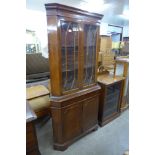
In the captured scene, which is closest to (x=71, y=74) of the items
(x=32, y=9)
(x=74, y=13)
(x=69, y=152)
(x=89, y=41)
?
(x=89, y=41)

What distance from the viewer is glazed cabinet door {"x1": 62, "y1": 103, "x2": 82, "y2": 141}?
1906 millimetres

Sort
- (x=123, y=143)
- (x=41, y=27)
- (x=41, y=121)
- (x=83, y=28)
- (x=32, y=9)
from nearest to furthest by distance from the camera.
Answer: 1. (x=83, y=28)
2. (x=123, y=143)
3. (x=41, y=121)
4. (x=32, y=9)
5. (x=41, y=27)

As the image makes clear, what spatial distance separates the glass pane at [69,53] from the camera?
1.70 metres

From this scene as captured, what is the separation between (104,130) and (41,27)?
146 inches

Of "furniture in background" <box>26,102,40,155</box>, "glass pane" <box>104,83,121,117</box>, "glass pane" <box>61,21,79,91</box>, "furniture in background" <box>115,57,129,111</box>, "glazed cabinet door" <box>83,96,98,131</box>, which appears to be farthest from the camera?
"furniture in background" <box>115,57,129,111</box>

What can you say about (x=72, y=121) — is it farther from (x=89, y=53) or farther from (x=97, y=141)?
(x=89, y=53)

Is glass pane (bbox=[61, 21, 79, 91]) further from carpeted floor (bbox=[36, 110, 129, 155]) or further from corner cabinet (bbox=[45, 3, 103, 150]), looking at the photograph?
carpeted floor (bbox=[36, 110, 129, 155])

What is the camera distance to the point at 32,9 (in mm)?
3984

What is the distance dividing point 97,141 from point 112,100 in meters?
0.84

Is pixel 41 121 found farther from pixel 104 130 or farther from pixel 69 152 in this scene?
pixel 104 130

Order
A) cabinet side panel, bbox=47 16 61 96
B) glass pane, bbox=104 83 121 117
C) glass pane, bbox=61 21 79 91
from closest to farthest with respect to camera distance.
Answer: cabinet side panel, bbox=47 16 61 96 → glass pane, bbox=61 21 79 91 → glass pane, bbox=104 83 121 117

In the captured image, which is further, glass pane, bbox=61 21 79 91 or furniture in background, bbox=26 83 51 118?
furniture in background, bbox=26 83 51 118

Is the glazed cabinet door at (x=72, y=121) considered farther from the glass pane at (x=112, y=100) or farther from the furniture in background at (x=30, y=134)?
the glass pane at (x=112, y=100)

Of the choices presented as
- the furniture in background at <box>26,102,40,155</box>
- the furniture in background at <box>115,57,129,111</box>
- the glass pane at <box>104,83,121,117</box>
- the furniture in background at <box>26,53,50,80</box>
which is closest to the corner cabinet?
the glass pane at <box>104,83,121,117</box>
